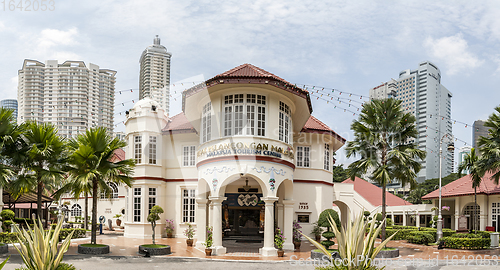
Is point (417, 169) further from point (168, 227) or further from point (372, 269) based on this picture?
point (168, 227)

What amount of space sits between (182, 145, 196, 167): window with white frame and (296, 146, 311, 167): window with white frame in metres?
6.94

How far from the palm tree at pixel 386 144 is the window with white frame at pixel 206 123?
7461mm

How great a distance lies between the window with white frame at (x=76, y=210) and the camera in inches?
1638

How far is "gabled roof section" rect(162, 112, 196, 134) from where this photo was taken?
26516 mm

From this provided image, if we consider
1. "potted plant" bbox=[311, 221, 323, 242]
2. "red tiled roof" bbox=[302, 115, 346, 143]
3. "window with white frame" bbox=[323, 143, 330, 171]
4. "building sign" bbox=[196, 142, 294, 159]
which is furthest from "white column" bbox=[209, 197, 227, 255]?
"window with white frame" bbox=[323, 143, 330, 171]

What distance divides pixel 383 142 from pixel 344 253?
43.0ft

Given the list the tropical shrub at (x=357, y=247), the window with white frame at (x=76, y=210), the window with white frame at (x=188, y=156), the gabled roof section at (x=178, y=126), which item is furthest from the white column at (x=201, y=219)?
the window with white frame at (x=76, y=210)

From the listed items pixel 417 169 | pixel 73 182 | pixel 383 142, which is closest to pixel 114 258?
pixel 73 182

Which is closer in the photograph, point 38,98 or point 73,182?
point 73,182

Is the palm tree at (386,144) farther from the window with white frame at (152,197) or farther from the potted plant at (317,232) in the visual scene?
the window with white frame at (152,197)

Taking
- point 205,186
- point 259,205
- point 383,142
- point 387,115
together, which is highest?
point 387,115

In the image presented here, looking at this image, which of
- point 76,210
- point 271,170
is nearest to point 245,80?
point 271,170

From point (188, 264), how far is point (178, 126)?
43.7 ft

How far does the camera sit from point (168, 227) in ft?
86.5
